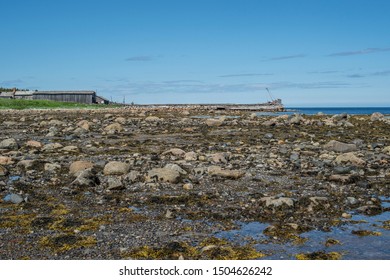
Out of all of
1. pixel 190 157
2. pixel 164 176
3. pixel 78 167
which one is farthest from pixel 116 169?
pixel 190 157

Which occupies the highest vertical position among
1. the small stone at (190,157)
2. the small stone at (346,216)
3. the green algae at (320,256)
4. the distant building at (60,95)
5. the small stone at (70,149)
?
the distant building at (60,95)

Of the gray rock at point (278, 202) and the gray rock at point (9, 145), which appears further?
the gray rock at point (9, 145)

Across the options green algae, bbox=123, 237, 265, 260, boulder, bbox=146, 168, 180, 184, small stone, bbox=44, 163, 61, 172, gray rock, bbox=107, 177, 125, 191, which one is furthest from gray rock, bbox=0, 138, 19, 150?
green algae, bbox=123, 237, 265, 260

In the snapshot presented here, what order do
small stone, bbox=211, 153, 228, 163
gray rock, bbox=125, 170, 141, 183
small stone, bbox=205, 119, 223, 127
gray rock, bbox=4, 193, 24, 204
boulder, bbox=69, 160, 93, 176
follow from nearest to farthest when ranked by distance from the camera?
gray rock, bbox=4, 193, 24, 204, gray rock, bbox=125, 170, 141, 183, boulder, bbox=69, 160, 93, 176, small stone, bbox=211, 153, 228, 163, small stone, bbox=205, 119, 223, 127

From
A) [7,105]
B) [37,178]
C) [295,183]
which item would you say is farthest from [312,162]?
[7,105]

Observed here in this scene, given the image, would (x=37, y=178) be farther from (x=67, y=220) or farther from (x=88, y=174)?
(x=67, y=220)

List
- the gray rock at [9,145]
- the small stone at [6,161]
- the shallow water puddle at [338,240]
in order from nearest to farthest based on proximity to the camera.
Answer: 1. the shallow water puddle at [338,240]
2. the small stone at [6,161]
3. the gray rock at [9,145]

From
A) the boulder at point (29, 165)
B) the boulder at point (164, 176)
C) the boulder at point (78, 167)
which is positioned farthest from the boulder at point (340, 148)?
the boulder at point (29, 165)

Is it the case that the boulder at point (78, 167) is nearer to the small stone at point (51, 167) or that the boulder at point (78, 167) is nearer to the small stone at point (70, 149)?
the small stone at point (51, 167)

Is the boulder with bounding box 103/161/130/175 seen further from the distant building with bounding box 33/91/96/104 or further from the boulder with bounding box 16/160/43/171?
the distant building with bounding box 33/91/96/104

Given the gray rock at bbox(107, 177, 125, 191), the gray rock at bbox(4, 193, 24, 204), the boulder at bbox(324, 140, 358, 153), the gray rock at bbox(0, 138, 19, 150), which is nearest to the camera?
the gray rock at bbox(4, 193, 24, 204)

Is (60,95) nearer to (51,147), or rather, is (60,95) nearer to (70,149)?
(51,147)

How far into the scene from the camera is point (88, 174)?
12352mm

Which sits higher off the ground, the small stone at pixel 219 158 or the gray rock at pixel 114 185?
the small stone at pixel 219 158
